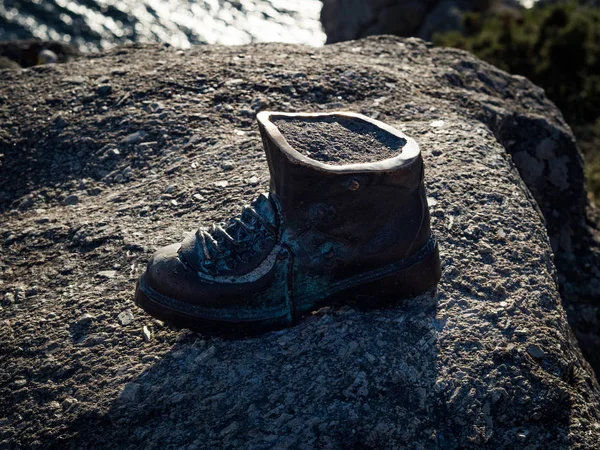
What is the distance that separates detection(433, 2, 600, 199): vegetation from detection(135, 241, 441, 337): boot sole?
12.4 ft

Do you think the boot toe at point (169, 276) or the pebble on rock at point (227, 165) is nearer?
the boot toe at point (169, 276)

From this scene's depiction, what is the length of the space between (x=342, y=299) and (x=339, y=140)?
0.52 meters

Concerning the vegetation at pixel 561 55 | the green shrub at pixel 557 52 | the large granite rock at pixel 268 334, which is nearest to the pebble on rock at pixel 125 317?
the large granite rock at pixel 268 334

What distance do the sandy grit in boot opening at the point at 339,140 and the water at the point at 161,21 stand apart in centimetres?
885

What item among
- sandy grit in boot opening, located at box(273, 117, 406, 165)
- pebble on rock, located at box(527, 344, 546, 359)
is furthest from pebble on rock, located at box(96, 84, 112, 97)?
pebble on rock, located at box(527, 344, 546, 359)

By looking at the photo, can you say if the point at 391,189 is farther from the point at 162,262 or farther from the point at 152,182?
→ the point at 152,182

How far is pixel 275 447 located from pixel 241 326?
40cm

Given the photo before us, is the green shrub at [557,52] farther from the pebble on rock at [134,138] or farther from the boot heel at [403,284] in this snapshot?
the boot heel at [403,284]

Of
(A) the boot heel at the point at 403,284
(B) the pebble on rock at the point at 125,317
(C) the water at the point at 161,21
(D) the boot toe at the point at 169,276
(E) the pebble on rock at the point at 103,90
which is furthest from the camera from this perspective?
(C) the water at the point at 161,21

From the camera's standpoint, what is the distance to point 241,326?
2.26 m

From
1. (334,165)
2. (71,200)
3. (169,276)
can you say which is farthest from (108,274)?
(334,165)

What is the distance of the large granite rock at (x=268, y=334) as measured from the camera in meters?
2.16

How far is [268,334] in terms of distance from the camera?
92.2 inches

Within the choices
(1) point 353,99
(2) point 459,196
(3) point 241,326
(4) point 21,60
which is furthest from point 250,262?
(4) point 21,60
